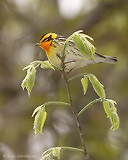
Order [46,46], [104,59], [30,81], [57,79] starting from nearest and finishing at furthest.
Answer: [30,81] < [46,46] < [104,59] < [57,79]

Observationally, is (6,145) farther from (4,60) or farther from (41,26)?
(41,26)

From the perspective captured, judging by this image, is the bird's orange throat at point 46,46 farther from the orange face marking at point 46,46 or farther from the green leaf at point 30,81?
the green leaf at point 30,81

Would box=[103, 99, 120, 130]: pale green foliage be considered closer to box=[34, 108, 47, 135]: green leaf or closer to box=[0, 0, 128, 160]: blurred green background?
box=[34, 108, 47, 135]: green leaf

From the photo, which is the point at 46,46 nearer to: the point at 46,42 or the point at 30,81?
the point at 46,42

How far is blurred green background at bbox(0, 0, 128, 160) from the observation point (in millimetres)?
7898

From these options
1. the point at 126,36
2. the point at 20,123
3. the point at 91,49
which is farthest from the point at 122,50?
the point at 91,49

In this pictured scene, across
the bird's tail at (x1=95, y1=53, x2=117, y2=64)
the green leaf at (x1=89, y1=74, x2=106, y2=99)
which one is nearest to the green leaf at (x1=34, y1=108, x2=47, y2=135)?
the green leaf at (x1=89, y1=74, x2=106, y2=99)

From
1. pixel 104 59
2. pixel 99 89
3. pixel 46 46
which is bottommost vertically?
pixel 99 89

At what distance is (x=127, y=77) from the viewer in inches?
350

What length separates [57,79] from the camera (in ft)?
27.3

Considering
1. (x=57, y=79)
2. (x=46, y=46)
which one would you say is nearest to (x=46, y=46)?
(x=46, y=46)

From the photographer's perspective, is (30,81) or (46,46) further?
(46,46)

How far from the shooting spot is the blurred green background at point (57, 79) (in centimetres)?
790

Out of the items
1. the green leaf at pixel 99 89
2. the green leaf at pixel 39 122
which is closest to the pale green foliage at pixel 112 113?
the green leaf at pixel 99 89
